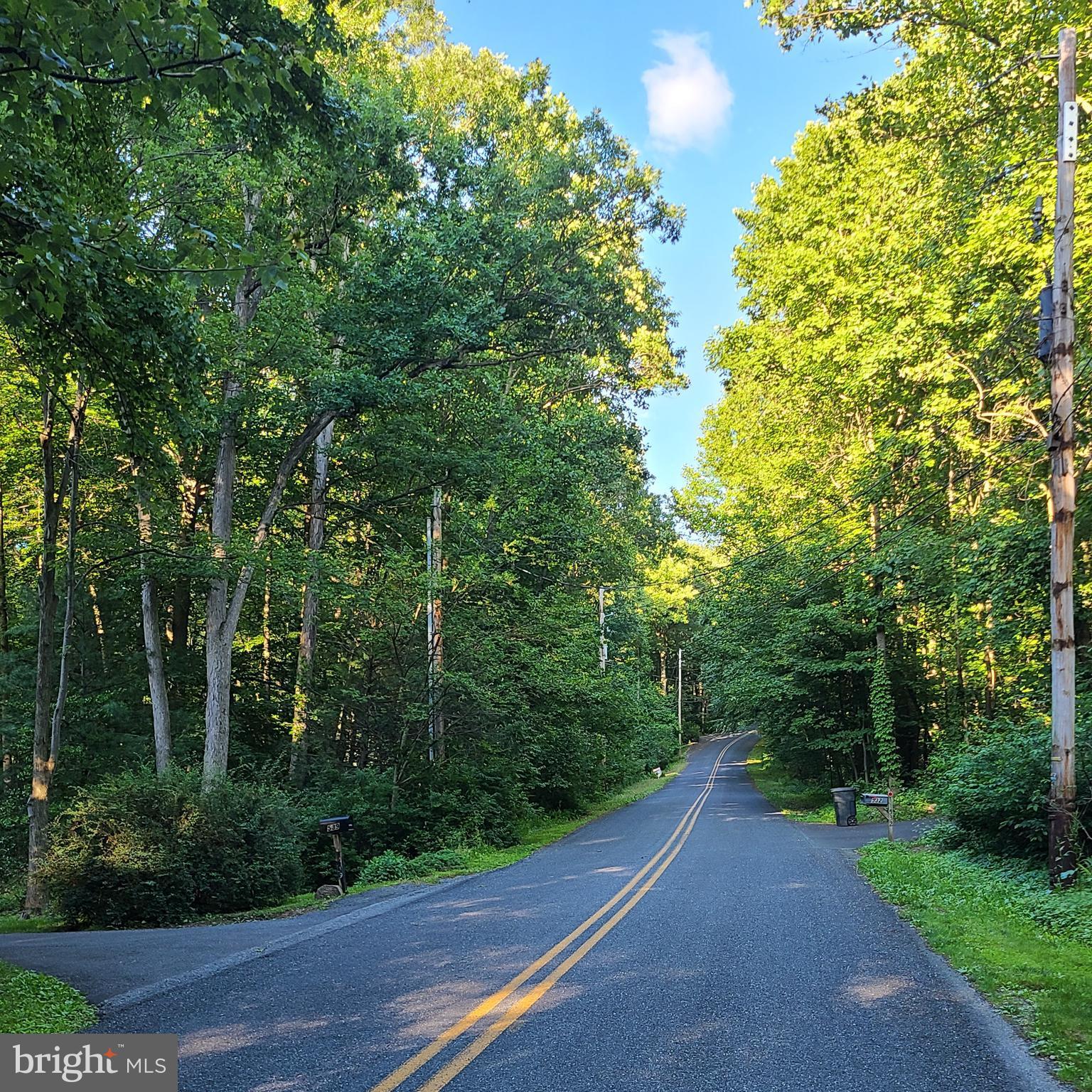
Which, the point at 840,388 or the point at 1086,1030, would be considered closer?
the point at 1086,1030

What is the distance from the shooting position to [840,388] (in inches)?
787

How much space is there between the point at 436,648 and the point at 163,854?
7093 millimetres

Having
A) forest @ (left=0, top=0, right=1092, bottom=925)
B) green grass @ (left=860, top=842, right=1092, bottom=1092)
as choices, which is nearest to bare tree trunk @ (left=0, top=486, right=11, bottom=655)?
forest @ (left=0, top=0, right=1092, bottom=925)

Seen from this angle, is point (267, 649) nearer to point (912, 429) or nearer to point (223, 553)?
point (223, 553)

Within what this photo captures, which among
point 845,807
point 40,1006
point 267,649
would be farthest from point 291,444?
point 845,807

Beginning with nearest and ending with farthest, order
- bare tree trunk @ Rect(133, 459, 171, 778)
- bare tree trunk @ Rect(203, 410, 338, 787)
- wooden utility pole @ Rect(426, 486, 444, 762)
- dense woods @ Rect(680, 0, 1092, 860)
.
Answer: dense woods @ Rect(680, 0, 1092, 860) → bare tree trunk @ Rect(203, 410, 338, 787) → bare tree trunk @ Rect(133, 459, 171, 778) → wooden utility pole @ Rect(426, 486, 444, 762)

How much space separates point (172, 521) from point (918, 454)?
1523 centimetres

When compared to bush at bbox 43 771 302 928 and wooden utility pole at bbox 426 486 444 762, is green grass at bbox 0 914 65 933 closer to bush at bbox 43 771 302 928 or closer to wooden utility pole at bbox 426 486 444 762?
bush at bbox 43 771 302 928

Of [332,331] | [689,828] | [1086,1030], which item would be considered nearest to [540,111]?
[332,331]

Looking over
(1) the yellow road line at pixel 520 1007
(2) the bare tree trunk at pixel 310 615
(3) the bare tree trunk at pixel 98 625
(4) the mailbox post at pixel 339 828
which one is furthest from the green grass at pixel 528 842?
(3) the bare tree trunk at pixel 98 625

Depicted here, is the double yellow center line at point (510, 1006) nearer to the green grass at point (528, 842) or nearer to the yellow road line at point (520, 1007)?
the yellow road line at point (520, 1007)

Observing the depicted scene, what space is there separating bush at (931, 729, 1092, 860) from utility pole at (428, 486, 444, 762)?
375 inches

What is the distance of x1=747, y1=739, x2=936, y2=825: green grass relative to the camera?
19.7m

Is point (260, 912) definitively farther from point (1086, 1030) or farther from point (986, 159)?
point (986, 159)
